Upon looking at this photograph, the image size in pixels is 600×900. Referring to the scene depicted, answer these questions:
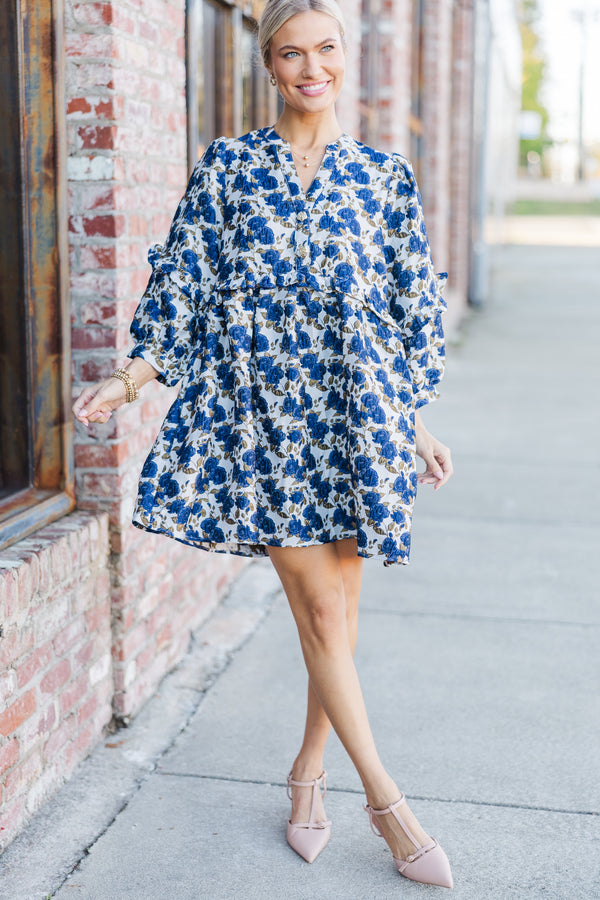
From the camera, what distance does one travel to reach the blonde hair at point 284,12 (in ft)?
7.52

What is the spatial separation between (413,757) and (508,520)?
245cm

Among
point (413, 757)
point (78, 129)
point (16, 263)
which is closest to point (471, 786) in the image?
point (413, 757)

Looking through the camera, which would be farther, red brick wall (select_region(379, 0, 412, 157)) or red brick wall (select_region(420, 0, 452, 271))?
red brick wall (select_region(420, 0, 452, 271))

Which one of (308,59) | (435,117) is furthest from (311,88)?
(435,117)

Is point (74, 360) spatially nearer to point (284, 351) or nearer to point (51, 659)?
point (51, 659)

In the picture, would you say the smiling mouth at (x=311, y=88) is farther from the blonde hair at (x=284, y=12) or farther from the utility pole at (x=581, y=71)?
the utility pole at (x=581, y=71)

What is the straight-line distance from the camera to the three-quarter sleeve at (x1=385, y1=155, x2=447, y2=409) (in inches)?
95.7

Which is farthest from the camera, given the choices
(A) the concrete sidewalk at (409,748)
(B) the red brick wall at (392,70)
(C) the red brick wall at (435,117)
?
(C) the red brick wall at (435,117)

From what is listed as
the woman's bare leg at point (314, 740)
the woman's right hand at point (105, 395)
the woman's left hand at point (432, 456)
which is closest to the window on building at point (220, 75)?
the woman's right hand at point (105, 395)

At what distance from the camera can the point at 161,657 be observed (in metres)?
3.54

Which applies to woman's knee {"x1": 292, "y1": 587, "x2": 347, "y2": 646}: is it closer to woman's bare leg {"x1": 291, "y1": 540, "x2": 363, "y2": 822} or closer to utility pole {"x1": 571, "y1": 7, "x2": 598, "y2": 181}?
woman's bare leg {"x1": 291, "y1": 540, "x2": 363, "y2": 822}

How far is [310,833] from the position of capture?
262cm

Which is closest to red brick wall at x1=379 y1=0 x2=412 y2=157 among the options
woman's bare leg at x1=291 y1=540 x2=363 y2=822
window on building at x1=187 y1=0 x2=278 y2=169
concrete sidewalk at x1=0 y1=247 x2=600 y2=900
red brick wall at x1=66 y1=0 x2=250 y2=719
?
window on building at x1=187 y1=0 x2=278 y2=169

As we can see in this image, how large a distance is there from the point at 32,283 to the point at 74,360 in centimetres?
24
